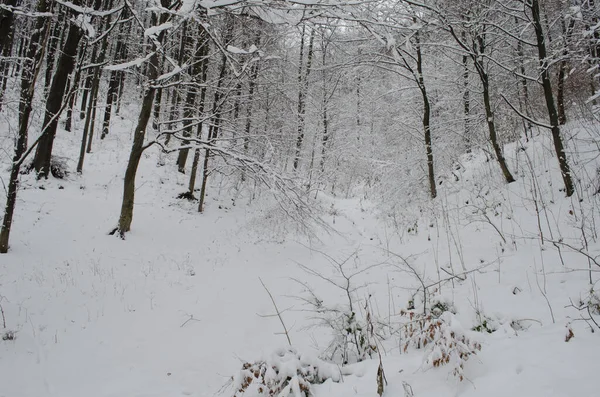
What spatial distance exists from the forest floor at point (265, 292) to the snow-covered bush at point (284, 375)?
153 millimetres

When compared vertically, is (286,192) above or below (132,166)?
below

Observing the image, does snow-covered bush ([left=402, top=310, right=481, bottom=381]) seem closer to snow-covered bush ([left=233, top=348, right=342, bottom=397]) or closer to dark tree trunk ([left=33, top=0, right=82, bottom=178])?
snow-covered bush ([left=233, top=348, right=342, bottom=397])

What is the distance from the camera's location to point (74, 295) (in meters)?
5.70

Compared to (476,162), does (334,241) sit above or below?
below

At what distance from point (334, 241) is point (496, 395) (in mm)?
7332

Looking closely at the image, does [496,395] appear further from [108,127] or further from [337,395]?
[108,127]

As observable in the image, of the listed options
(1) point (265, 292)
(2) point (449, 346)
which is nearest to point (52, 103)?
(1) point (265, 292)

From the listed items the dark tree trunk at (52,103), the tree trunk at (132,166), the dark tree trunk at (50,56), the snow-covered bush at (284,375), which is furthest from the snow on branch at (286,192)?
the dark tree trunk at (50,56)

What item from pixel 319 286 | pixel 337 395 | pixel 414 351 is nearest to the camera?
pixel 337 395

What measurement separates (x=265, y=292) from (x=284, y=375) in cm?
386

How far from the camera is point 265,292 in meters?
6.41

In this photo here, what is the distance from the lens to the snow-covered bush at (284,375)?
258 cm

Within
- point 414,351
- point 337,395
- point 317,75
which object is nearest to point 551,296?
point 414,351

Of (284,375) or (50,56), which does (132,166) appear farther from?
(50,56)
